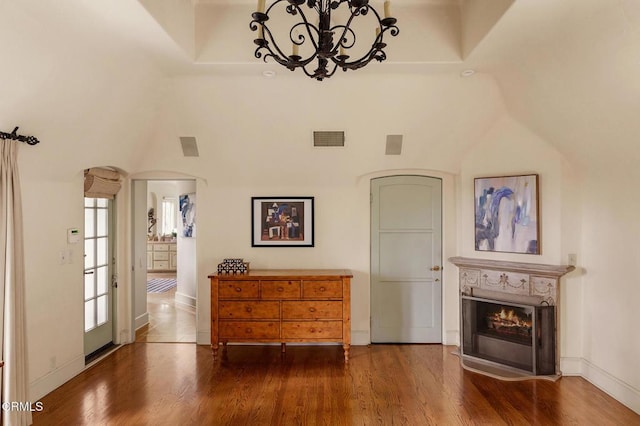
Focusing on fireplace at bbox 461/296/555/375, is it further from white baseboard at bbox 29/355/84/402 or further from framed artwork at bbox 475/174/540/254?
white baseboard at bbox 29/355/84/402

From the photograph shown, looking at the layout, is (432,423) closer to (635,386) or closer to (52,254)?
(635,386)

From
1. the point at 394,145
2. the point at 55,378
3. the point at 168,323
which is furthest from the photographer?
the point at 168,323

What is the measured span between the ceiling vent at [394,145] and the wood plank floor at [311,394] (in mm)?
2461

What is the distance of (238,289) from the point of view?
14.2ft

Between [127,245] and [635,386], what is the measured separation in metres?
5.65

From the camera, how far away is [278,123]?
4199 millimetres

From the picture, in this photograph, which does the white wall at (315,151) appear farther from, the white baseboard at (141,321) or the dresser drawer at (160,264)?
the dresser drawer at (160,264)

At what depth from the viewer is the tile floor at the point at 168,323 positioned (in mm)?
5086

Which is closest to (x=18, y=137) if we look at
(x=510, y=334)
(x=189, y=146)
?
(x=189, y=146)

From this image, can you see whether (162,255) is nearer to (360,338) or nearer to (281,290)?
(281,290)

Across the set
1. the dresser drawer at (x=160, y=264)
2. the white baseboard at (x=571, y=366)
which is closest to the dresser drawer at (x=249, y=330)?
the white baseboard at (x=571, y=366)

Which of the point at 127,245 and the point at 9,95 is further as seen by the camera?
the point at 127,245

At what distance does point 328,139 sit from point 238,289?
206cm

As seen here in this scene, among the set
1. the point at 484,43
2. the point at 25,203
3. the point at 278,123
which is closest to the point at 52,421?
the point at 25,203
